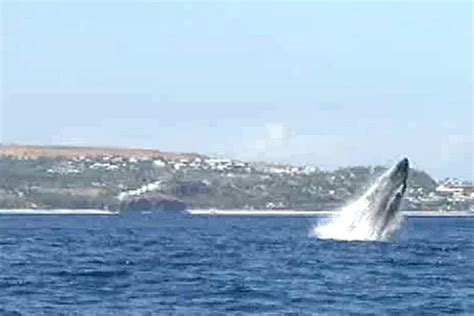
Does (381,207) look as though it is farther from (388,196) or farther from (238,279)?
(238,279)

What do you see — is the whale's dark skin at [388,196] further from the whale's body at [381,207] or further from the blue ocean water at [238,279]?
the blue ocean water at [238,279]

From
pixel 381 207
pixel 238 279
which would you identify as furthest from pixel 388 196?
pixel 238 279

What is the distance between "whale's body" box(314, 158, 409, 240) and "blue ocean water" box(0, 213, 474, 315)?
13.7 ft

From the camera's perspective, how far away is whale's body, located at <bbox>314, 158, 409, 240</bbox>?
10031 centimetres

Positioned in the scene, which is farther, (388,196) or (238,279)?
(388,196)

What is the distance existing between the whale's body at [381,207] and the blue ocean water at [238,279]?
13.7 ft

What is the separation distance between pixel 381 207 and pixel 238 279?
35.5 meters

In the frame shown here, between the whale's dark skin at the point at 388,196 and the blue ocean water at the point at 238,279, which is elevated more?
the whale's dark skin at the point at 388,196

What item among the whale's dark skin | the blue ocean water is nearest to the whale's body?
the whale's dark skin

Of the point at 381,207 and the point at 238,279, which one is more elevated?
the point at 381,207

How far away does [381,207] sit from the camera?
10038 cm

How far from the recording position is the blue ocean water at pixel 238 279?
5488cm

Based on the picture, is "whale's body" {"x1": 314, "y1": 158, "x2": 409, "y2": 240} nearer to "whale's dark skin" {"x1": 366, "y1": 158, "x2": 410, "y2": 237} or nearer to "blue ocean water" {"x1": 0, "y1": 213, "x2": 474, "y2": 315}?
"whale's dark skin" {"x1": 366, "y1": 158, "x2": 410, "y2": 237}

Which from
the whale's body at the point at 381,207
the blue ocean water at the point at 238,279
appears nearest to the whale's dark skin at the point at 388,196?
A: the whale's body at the point at 381,207
